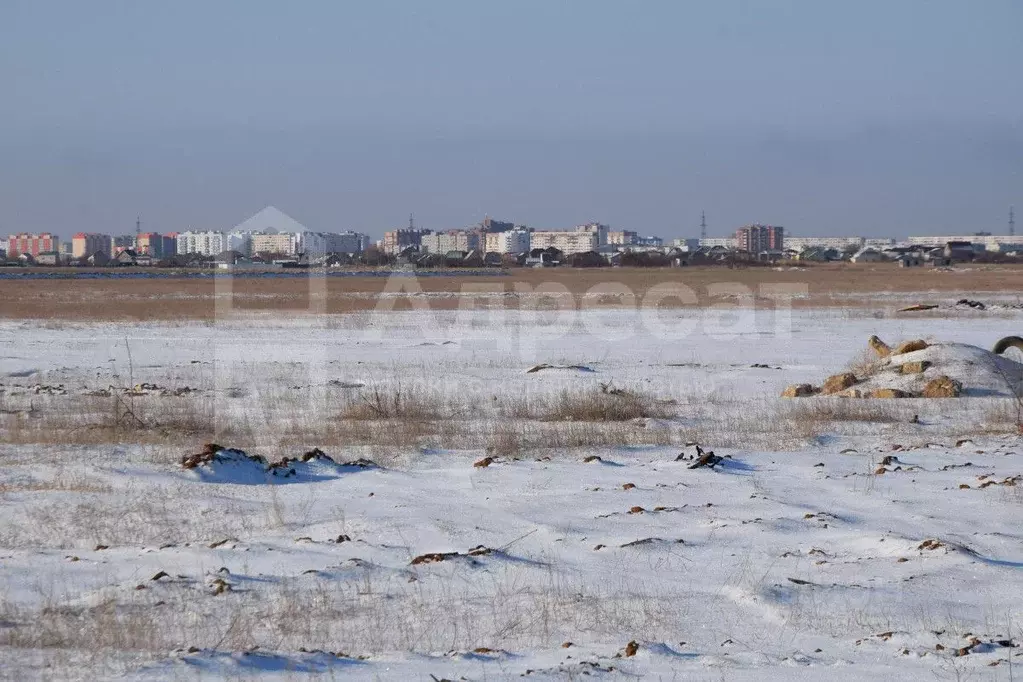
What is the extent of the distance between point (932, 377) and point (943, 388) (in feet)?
1.76

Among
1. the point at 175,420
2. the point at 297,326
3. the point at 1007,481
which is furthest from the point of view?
the point at 297,326

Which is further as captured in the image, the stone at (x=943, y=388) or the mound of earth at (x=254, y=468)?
the stone at (x=943, y=388)

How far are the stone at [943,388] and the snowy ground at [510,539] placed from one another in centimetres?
30

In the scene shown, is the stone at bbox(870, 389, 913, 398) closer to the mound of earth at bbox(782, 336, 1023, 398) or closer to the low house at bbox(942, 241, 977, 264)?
the mound of earth at bbox(782, 336, 1023, 398)

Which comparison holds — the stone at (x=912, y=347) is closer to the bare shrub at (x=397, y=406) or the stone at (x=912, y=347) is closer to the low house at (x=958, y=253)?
the bare shrub at (x=397, y=406)

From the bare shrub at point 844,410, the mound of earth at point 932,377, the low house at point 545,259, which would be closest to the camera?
the bare shrub at point 844,410

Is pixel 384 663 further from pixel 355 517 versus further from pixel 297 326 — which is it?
pixel 297 326

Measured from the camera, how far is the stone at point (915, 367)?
59.2 ft

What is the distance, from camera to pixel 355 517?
9.25 m

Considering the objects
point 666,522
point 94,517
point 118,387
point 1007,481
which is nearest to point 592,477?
point 666,522

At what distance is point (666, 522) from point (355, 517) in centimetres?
243

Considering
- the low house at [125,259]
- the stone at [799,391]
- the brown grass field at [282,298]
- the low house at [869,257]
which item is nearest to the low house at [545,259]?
the low house at [869,257]

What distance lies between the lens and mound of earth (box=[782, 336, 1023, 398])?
677 inches

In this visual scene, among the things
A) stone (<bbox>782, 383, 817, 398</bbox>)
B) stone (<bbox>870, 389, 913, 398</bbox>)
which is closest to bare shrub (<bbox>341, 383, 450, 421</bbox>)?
stone (<bbox>782, 383, 817, 398</bbox>)
